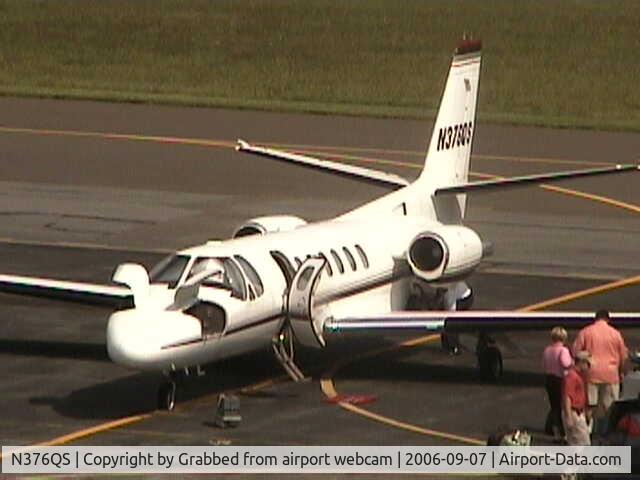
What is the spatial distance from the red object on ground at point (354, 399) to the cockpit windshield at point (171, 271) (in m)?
3.10

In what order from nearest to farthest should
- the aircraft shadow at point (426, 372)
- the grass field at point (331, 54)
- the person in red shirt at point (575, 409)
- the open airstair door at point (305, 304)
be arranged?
the person in red shirt at point (575, 409) < the open airstair door at point (305, 304) < the aircraft shadow at point (426, 372) < the grass field at point (331, 54)

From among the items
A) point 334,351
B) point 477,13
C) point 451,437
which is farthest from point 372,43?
point 451,437

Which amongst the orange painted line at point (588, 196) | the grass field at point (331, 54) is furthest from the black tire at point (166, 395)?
the grass field at point (331, 54)

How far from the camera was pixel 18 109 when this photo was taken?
218 ft

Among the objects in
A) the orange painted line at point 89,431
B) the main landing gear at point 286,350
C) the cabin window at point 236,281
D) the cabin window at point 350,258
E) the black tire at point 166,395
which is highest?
the cabin window at point 350,258

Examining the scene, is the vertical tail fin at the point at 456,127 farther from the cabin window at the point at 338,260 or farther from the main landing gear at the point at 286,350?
the main landing gear at the point at 286,350

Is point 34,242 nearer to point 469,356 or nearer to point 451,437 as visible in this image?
point 469,356

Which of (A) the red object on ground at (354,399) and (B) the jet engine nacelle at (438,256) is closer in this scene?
(A) the red object on ground at (354,399)

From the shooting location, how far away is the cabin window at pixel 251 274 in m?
35.4

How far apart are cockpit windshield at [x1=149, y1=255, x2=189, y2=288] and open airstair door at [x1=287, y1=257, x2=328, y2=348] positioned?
1876 mm

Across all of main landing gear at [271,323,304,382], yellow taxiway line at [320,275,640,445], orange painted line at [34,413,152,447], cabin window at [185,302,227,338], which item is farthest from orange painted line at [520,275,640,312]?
orange painted line at [34,413,152,447]

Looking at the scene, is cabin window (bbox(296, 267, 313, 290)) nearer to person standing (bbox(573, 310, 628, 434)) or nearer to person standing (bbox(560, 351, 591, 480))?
person standing (bbox(573, 310, 628, 434))

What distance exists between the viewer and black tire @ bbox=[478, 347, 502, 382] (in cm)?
3712

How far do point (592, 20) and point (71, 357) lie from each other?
4756 cm
